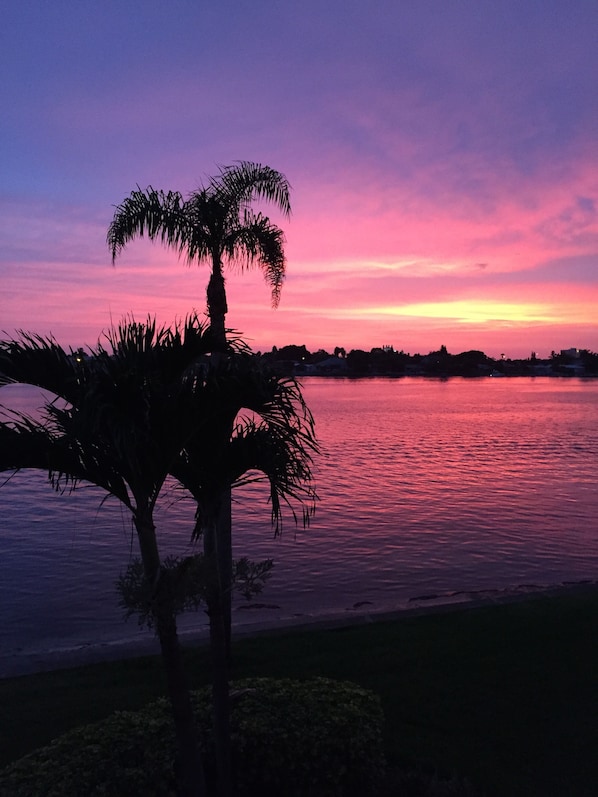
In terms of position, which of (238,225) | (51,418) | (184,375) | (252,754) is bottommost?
(252,754)

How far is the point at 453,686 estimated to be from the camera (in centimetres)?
832

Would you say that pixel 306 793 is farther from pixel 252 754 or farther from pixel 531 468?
pixel 531 468

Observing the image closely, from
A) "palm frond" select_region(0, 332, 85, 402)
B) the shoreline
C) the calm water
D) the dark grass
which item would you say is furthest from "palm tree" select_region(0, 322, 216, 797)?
the shoreline

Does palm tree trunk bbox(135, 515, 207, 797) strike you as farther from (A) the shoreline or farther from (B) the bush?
(A) the shoreline

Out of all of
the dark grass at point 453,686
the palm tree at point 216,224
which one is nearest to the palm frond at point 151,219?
the palm tree at point 216,224

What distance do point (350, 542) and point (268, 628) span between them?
31.5 feet

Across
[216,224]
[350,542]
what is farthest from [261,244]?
[350,542]

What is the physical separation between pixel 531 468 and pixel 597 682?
3259 cm

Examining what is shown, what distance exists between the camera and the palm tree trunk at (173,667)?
15.8 ft

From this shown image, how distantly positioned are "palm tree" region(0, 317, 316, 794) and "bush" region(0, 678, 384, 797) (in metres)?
0.54

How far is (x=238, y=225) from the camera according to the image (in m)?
9.75

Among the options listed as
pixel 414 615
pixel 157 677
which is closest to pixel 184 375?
pixel 157 677

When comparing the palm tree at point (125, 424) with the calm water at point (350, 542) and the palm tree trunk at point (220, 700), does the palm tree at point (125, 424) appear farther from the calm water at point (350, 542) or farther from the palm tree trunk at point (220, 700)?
the calm water at point (350, 542)

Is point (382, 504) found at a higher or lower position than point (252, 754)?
lower
